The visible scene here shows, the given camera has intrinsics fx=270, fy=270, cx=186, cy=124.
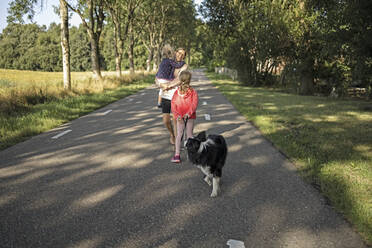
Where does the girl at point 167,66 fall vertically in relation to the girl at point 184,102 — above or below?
above

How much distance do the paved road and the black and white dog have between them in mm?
303

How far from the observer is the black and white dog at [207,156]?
11.8ft

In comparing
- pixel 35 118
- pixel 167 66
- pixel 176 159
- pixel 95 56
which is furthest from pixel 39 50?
pixel 176 159

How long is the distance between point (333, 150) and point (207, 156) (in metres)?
3.49

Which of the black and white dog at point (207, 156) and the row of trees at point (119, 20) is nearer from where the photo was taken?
→ the black and white dog at point (207, 156)

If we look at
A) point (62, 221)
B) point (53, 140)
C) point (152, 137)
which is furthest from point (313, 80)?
→ point (62, 221)

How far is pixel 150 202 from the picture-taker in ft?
11.5

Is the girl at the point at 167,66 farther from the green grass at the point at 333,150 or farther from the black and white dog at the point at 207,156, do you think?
the green grass at the point at 333,150

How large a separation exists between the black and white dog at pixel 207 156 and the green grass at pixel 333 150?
1530 mm

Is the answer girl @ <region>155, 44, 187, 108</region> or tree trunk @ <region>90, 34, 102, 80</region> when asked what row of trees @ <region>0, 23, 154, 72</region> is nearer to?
tree trunk @ <region>90, 34, 102, 80</region>

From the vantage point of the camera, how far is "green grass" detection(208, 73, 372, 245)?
11.4 feet

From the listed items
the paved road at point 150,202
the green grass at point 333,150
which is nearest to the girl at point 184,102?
the paved road at point 150,202

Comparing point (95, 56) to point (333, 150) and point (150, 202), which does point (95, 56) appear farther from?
point (150, 202)

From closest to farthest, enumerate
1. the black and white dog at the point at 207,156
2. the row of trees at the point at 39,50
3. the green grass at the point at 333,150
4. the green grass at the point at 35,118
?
the green grass at the point at 333,150 → the black and white dog at the point at 207,156 → the green grass at the point at 35,118 → the row of trees at the point at 39,50
